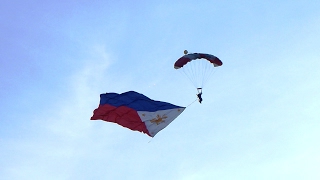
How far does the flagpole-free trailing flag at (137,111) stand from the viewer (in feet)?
129

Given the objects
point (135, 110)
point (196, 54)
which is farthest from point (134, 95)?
point (196, 54)

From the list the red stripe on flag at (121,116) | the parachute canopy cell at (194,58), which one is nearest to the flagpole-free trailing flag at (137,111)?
the red stripe on flag at (121,116)

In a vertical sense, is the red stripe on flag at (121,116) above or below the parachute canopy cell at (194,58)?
below

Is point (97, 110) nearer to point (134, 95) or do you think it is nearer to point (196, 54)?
point (134, 95)

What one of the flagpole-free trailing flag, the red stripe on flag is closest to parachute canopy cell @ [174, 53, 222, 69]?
the flagpole-free trailing flag

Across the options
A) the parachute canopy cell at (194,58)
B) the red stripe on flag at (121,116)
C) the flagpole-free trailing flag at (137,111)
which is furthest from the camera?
the parachute canopy cell at (194,58)

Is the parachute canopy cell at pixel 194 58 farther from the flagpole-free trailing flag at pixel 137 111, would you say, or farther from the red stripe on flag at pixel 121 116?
the red stripe on flag at pixel 121 116

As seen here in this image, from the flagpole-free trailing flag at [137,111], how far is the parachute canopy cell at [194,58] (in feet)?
12.2

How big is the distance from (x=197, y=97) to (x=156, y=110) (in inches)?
153

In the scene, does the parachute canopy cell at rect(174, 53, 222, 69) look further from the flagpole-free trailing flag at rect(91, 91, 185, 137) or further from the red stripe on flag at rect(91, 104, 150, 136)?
the red stripe on flag at rect(91, 104, 150, 136)

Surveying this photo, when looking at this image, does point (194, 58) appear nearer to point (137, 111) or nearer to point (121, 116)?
point (137, 111)

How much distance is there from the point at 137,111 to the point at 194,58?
6853mm

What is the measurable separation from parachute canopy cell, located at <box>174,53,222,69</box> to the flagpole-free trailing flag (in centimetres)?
371

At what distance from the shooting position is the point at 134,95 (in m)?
41.2
